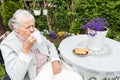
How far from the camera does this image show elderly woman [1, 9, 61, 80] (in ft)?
8.77

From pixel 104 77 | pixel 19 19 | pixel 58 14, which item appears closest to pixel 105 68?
pixel 104 77

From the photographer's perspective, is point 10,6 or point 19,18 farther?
point 10,6

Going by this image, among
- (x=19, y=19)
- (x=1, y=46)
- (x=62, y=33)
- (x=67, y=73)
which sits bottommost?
(x=62, y=33)

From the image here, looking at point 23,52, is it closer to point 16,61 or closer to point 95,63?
point 16,61

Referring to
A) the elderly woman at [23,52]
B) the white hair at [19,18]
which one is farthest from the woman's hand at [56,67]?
the white hair at [19,18]

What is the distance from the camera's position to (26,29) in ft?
9.28

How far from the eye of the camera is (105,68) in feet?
9.56

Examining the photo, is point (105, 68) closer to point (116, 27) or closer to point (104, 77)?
point (104, 77)

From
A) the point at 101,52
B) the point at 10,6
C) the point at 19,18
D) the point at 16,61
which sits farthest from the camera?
the point at 10,6

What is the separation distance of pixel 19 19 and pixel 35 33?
23 centimetres

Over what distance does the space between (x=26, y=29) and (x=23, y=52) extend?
A: 284mm

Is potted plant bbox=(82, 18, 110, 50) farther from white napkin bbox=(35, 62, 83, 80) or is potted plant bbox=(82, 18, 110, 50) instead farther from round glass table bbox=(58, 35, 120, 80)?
white napkin bbox=(35, 62, 83, 80)

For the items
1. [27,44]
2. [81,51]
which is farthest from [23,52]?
[81,51]

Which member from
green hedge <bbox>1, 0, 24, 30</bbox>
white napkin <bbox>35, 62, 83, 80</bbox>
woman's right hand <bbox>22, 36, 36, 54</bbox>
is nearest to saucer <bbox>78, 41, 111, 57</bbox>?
white napkin <bbox>35, 62, 83, 80</bbox>
